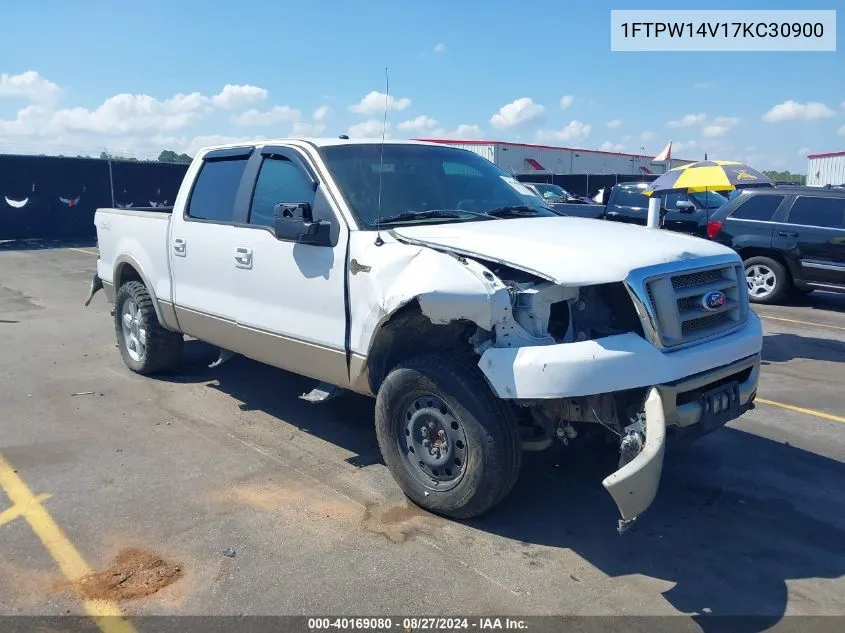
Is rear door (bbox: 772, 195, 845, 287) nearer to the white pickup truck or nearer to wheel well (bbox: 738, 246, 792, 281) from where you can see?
wheel well (bbox: 738, 246, 792, 281)

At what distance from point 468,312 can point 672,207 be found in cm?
1056

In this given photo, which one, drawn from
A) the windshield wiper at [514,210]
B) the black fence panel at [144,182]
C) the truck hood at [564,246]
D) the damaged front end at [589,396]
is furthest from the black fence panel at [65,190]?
the damaged front end at [589,396]

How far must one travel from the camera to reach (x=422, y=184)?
16.6 feet

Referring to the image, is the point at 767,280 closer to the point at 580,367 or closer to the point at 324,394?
the point at 324,394

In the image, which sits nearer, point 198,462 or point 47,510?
point 47,510

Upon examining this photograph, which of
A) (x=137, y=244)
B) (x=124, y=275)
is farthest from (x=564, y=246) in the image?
(x=124, y=275)

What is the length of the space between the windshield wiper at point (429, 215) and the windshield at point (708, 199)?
31.0 ft

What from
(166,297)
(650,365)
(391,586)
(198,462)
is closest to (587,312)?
(650,365)

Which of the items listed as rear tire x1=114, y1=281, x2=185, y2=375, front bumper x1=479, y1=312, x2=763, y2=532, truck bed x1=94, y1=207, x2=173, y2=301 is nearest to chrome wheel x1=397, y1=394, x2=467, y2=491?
front bumper x1=479, y1=312, x2=763, y2=532

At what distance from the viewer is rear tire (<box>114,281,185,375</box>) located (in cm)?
664

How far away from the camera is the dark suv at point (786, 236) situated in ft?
35.8

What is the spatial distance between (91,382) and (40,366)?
0.96m

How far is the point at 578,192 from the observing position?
126 feet

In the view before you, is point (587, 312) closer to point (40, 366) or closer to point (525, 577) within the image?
point (525, 577)
